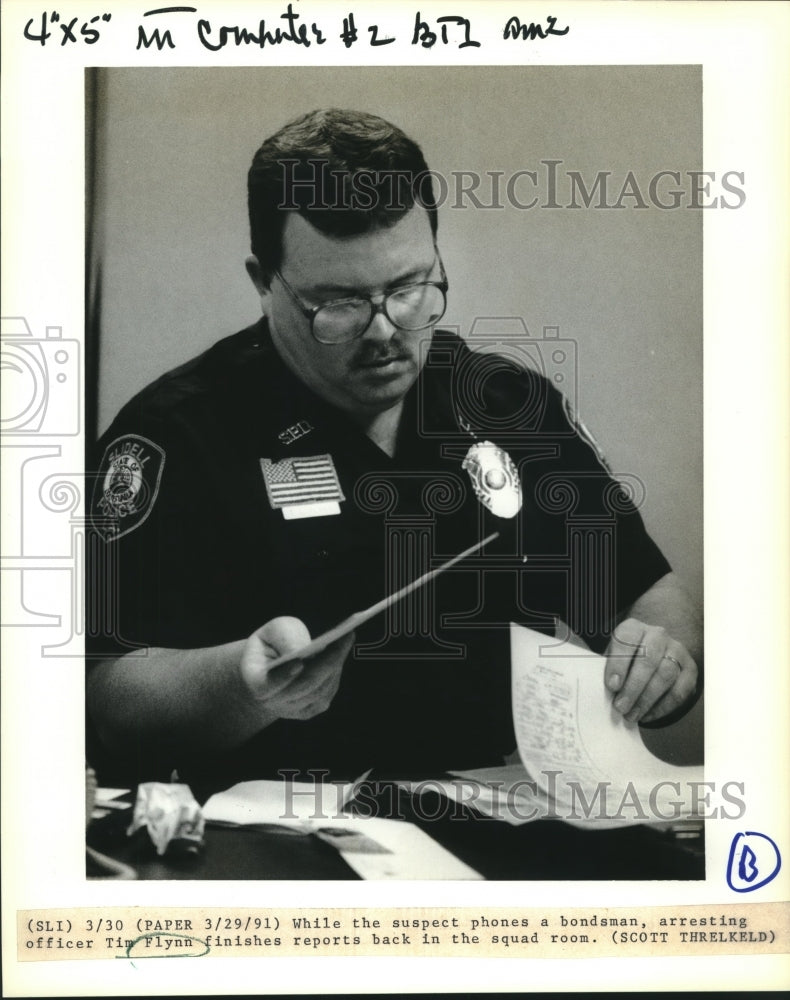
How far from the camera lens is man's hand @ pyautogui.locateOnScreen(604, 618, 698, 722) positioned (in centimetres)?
140

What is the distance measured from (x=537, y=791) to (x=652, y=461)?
1.68ft

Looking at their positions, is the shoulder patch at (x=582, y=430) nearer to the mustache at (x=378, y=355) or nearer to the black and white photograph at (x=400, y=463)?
the black and white photograph at (x=400, y=463)

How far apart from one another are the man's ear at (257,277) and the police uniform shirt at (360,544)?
Result: 44 millimetres

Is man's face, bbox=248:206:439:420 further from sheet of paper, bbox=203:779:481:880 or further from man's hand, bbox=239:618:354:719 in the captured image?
sheet of paper, bbox=203:779:481:880

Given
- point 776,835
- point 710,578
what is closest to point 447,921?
point 776,835

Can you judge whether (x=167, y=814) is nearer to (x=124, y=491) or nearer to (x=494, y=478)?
(x=124, y=491)

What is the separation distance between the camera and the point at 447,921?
54.0 inches

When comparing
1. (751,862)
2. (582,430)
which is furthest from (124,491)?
(751,862)

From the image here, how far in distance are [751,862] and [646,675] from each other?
31cm

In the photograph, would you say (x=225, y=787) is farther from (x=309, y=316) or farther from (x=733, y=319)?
(x=733, y=319)

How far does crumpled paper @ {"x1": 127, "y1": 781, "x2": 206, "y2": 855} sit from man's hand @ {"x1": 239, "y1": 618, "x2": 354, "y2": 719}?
7.1 inches

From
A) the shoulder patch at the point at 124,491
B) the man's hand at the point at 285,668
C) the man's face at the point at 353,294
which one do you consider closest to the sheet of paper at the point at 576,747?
the man's hand at the point at 285,668

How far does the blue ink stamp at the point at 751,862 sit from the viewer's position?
139 centimetres

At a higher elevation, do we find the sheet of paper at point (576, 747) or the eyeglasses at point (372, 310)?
the eyeglasses at point (372, 310)
